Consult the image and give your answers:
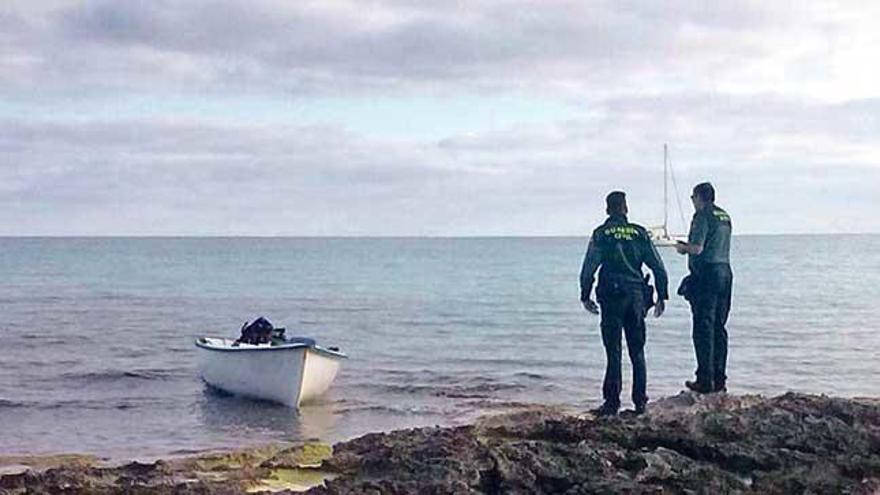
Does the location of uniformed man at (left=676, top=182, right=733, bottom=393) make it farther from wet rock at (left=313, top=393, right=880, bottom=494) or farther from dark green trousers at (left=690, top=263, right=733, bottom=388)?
wet rock at (left=313, top=393, right=880, bottom=494)

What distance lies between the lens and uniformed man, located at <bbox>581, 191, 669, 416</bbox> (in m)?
10.4

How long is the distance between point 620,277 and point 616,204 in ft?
2.06

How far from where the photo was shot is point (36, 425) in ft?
56.6

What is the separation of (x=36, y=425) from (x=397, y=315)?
24.6 m

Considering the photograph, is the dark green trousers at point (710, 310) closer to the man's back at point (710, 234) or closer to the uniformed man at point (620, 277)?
the man's back at point (710, 234)

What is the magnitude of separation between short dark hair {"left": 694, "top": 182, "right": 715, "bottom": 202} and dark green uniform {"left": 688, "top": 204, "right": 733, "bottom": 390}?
0.07m

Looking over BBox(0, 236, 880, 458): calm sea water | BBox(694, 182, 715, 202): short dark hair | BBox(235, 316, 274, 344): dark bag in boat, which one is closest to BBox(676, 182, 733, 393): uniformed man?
BBox(694, 182, 715, 202): short dark hair

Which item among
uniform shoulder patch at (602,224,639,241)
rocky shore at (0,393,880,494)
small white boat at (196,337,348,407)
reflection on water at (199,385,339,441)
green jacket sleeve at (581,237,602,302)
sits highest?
uniform shoulder patch at (602,224,639,241)

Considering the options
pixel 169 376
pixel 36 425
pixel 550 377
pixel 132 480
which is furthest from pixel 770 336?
pixel 132 480

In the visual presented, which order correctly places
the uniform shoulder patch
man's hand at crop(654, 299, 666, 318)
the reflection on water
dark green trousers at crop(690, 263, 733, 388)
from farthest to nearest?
the reflection on water < dark green trousers at crop(690, 263, 733, 388) < man's hand at crop(654, 299, 666, 318) < the uniform shoulder patch

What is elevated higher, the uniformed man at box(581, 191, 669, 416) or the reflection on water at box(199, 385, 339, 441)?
the uniformed man at box(581, 191, 669, 416)

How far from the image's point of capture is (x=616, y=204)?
34.2 feet

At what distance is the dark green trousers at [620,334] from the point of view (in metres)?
10.6

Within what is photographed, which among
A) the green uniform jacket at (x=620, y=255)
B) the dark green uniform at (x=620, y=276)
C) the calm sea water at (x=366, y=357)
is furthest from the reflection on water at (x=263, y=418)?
the green uniform jacket at (x=620, y=255)
